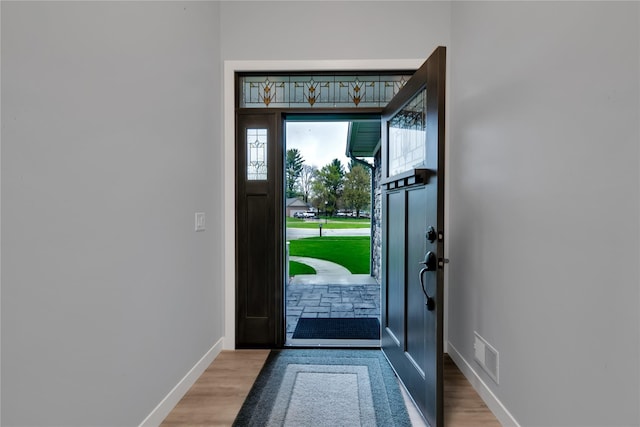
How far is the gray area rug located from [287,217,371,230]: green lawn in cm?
371

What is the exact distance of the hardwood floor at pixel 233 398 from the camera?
72.9 inches

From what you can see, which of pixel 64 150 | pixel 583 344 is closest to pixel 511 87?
pixel 583 344

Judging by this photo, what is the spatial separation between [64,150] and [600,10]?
1.97 metres

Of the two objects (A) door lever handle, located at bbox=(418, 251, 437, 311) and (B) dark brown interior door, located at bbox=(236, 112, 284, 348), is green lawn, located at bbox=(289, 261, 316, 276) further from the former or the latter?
(A) door lever handle, located at bbox=(418, 251, 437, 311)

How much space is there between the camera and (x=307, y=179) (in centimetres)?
589

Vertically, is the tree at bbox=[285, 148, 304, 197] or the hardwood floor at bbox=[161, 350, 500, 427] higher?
the tree at bbox=[285, 148, 304, 197]

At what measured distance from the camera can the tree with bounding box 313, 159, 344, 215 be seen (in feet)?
19.2

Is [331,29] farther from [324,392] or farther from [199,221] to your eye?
[324,392]

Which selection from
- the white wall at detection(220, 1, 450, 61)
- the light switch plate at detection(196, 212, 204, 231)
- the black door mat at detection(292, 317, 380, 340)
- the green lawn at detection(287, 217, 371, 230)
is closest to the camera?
the light switch plate at detection(196, 212, 204, 231)

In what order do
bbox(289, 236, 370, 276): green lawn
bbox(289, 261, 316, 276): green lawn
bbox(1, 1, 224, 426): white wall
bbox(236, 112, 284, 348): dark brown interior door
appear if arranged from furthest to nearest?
bbox(289, 236, 370, 276): green lawn, bbox(289, 261, 316, 276): green lawn, bbox(236, 112, 284, 348): dark brown interior door, bbox(1, 1, 224, 426): white wall

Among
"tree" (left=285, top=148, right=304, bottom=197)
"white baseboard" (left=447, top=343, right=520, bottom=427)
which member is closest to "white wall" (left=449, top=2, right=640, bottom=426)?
"white baseboard" (left=447, top=343, right=520, bottom=427)

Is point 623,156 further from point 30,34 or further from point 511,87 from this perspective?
point 30,34

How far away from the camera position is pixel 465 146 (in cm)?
236

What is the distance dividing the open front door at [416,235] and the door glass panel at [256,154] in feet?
3.25
